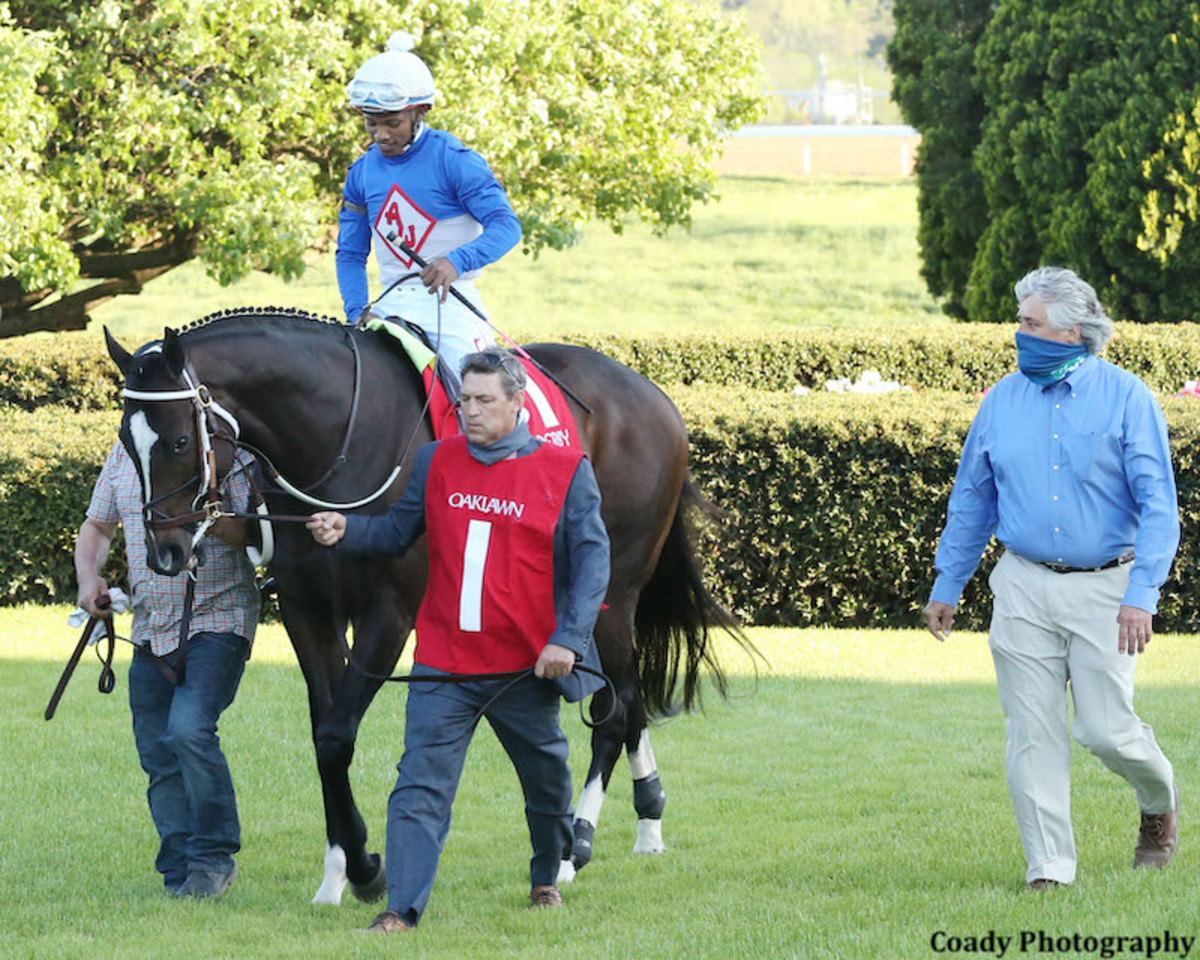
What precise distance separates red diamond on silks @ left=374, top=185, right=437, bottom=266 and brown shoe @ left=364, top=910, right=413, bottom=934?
2.20 metres

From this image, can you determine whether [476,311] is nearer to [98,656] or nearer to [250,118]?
[98,656]

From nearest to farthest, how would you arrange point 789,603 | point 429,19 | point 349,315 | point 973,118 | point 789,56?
1. point 349,315
2. point 789,603
3. point 429,19
4. point 973,118
5. point 789,56

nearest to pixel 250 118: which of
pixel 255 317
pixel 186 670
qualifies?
pixel 255 317

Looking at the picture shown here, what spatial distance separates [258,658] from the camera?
9.15 metres

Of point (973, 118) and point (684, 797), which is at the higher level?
point (973, 118)

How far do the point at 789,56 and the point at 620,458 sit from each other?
150 m

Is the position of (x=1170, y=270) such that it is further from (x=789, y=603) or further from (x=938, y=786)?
(x=938, y=786)

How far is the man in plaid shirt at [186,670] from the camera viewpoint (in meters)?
5.02

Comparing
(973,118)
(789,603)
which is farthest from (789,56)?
(789,603)

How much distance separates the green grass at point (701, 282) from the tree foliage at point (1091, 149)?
421 inches

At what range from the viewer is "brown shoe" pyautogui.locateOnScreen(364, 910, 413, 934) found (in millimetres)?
4512

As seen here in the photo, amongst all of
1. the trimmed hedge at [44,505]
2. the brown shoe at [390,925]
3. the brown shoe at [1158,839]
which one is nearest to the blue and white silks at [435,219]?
the brown shoe at [390,925]

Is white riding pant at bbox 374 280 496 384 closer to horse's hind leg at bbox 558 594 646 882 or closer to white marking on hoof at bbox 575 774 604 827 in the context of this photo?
horse's hind leg at bbox 558 594 646 882

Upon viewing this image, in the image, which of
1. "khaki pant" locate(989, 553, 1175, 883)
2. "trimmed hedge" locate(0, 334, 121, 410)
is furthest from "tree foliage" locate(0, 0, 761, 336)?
"khaki pant" locate(989, 553, 1175, 883)
